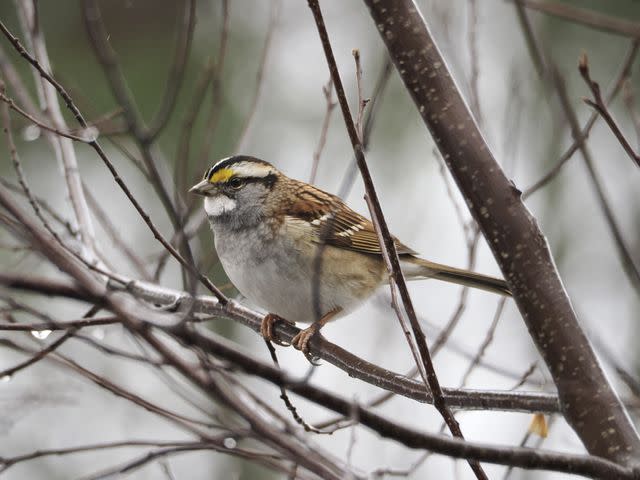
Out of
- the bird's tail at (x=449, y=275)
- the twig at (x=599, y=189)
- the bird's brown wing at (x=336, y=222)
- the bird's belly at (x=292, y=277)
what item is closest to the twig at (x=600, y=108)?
the twig at (x=599, y=189)

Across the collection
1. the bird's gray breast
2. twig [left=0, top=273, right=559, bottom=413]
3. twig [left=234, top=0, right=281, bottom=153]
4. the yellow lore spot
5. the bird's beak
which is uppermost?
twig [left=234, top=0, right=281, bottom=153]

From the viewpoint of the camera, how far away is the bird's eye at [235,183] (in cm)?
552

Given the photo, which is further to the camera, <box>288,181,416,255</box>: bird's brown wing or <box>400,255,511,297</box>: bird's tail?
<box>288,181,416,255</box>: bird's brown wing

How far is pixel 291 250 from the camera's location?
16.5 feet

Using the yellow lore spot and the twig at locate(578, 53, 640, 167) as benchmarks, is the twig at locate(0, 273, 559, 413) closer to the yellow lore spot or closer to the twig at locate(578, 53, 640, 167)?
the twig at locate(578, 53, 640, 167)

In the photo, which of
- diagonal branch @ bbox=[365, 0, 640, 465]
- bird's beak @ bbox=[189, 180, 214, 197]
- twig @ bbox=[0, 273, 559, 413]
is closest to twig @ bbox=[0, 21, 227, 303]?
twig @ bbox=[0, 273, 559, 413]

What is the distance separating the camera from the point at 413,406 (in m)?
9.48

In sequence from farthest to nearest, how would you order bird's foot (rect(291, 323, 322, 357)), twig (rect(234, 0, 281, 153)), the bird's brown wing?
the bird's brown wing, twig (rect(234, 0, 281, 153)), bird's foot (rect(291, 323, 322, 357))

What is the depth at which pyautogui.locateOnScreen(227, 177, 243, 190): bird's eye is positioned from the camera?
5523 mm

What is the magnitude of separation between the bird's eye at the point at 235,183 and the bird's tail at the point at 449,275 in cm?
122

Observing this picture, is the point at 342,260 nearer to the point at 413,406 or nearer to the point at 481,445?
the point at 481,445

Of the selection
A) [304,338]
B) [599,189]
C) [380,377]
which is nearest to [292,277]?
[304,338]

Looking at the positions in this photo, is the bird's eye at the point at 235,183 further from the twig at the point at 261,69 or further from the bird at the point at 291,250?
the twig at the point at 261,69

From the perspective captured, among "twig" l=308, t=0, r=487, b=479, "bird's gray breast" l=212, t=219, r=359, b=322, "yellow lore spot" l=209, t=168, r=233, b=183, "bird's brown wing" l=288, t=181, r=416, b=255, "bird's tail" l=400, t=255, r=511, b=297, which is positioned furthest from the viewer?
"yellow lore spot" l=209, t=168, r=233, b=183
